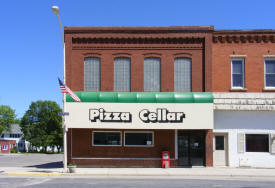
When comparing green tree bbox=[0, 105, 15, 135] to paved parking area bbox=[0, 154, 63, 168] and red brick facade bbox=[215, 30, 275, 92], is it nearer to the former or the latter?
paved parking area bbox=[0, 154, 63, 168]

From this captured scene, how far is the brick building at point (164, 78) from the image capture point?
1969 centimetres

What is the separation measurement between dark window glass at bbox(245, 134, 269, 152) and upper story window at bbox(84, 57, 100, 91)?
11.3 meters

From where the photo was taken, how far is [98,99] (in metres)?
19.1

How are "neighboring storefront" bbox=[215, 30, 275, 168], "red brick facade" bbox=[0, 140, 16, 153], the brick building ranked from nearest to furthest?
the brick building
"neighboring storefront" bbox=[215, 30, 275, 168]
"red brick facade" bbox=[0, 140, 16, 153]

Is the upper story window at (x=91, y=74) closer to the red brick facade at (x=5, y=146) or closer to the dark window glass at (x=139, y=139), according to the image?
the dark window glass at (x=139, y=139)

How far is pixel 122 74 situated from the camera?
20.5 m

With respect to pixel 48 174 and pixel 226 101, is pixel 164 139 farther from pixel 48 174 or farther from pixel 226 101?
pixel 48 174

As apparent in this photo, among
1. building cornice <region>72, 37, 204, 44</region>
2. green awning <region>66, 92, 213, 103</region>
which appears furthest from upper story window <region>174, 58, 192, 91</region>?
building cornice <region>72, 37, 204, 44</region>

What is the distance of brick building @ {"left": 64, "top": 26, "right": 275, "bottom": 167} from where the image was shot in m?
19.7

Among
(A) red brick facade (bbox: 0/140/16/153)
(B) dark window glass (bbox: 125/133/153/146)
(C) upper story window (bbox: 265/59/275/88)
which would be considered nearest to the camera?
(B) dark window glass (bbox: 125/133/153/146)

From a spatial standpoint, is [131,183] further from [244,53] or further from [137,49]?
[244,53]

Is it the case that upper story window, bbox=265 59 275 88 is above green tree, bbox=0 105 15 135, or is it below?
above

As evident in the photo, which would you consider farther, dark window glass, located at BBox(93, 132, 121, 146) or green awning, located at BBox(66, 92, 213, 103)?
dark window glass, located at BBox(93, 132, 121, 146)

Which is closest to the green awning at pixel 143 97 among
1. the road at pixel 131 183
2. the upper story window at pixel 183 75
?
the upper story window at pixel 183 75
